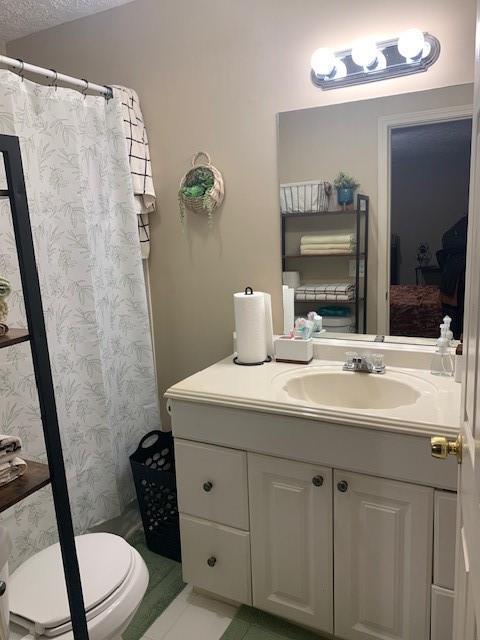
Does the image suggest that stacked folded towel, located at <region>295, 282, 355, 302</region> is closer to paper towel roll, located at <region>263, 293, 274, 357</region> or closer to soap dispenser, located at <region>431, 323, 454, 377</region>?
paper towel roll, located at <region>263, 293, 274, 357</region>

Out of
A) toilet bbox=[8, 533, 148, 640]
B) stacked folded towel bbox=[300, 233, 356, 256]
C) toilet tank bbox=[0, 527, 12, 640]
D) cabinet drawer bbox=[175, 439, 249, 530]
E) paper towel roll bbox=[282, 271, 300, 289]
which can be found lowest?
toilet bbox=[8, 533, 148, 640]

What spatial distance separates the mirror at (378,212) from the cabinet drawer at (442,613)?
2.69ft

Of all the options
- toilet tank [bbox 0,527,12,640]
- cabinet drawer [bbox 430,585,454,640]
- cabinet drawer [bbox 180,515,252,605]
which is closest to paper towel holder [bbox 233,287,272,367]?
cabinet drawer [bbox 180,515,252,605]

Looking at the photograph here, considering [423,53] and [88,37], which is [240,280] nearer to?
[423,53]

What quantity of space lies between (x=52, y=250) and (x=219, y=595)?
142 centimetres

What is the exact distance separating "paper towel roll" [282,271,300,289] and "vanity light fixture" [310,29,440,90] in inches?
27.8

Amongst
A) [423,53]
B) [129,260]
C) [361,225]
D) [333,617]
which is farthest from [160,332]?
[423,53]

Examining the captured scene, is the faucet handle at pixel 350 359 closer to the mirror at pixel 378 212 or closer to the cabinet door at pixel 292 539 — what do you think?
the mirror at pixel 378 212

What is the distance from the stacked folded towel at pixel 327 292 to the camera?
1.87 m

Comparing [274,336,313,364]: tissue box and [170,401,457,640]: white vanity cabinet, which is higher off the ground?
[274,336,313,364]: tissue box

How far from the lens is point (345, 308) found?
1.89 m

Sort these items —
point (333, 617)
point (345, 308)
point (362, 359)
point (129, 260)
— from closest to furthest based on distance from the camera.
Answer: point (333, 617) → point (362, 359) → point (345, 308) → point (129, 260)

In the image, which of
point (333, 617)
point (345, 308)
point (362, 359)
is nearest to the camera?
point (333, 617)

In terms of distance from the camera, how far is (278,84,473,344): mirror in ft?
5.38
